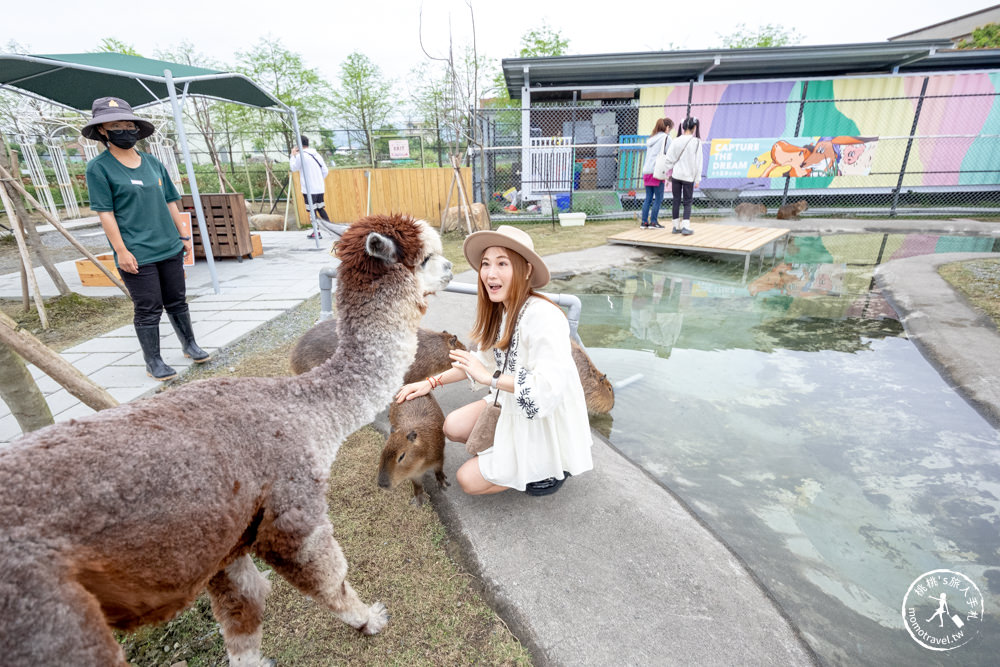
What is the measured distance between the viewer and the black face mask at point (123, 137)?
381cm

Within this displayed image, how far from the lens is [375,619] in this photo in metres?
2.18

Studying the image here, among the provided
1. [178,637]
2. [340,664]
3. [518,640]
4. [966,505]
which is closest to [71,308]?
[178,637]

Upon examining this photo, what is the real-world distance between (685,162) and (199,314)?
29.8 ft

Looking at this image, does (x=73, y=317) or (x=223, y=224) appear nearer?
(x=73, y=317)

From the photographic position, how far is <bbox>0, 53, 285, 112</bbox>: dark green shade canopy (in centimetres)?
647

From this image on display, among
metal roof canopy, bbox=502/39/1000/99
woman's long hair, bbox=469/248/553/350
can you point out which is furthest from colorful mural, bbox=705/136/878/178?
woman's long hair, bbox=469/248/553/350

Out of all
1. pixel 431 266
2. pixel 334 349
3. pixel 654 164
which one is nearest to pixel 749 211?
pixel 654 164

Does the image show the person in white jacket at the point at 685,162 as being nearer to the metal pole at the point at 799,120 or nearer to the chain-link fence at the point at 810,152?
the chain-link fence at the point at 810,152

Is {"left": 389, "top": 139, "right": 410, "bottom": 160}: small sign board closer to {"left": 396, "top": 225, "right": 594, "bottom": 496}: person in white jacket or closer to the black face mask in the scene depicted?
the black face mask

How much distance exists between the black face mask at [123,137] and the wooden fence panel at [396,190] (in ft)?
33.5

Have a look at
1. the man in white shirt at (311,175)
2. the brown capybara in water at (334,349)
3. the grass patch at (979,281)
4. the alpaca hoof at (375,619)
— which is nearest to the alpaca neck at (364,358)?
the alpaca hoof at (375,619)

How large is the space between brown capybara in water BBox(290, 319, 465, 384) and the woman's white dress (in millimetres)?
1215

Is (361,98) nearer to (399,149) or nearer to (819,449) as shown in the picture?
(399,149)

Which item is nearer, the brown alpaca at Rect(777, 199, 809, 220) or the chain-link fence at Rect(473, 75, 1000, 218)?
the brown alpaca at Rect(777, 199, 809, 220)
